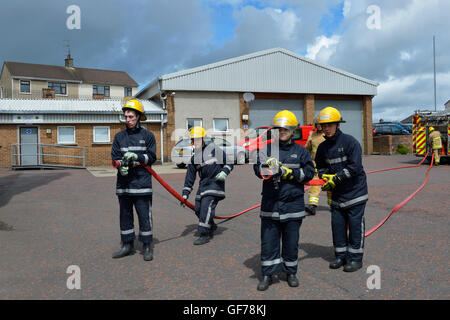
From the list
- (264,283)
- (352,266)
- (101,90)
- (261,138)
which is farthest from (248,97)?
(101,90)

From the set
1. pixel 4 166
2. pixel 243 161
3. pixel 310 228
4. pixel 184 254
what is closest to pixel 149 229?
pixel 184 254

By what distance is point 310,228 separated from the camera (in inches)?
250

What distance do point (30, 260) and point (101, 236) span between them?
1308mm

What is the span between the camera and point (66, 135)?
21906 mm

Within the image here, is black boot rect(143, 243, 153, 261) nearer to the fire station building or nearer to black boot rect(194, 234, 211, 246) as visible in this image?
black boot rect(194, 234, 211, 246)

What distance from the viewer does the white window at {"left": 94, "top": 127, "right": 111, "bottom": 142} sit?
73.7ft

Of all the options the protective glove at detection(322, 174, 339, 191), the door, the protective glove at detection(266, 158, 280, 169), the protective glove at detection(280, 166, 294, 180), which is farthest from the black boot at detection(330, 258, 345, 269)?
the door

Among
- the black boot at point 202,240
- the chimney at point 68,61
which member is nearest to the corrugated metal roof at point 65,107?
the black boot at point 202,240

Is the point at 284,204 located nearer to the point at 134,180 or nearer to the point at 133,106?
the point at 134,180

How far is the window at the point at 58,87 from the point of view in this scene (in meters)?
47.9

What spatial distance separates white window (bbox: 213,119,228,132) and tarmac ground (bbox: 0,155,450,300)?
53.8ft

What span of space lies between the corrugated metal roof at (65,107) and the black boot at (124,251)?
18212 mm

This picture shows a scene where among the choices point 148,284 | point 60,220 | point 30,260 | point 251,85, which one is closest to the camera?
point 148,284

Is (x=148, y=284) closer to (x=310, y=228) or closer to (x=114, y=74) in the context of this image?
(x=310, y=228)
